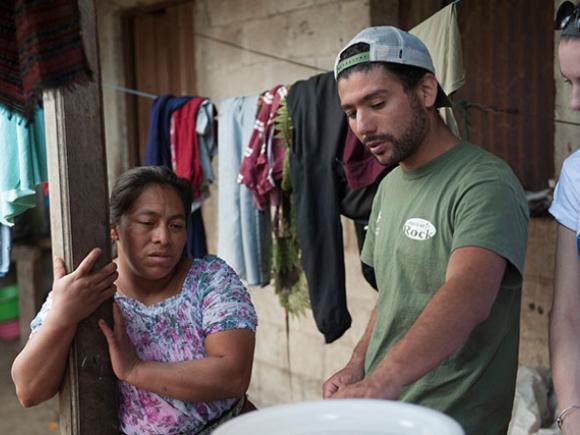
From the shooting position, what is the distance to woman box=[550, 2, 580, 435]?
5.18 ft

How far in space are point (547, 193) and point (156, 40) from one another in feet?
10.6

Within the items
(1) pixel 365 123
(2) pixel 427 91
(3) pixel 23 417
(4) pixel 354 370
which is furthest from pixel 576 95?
(3) pixel 23 417

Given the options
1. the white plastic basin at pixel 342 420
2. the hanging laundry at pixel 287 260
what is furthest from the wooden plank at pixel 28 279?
the white plastic basin at pixel 342 420

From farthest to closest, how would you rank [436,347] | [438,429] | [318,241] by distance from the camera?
1. [318,241]
2. [436,347]
3. [438,429]

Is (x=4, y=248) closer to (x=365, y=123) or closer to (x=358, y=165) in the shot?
(x=358, y=165)

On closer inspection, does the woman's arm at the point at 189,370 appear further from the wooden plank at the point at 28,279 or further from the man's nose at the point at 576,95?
the wooden plank at the point at 28,279

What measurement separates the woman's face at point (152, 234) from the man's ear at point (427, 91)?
0.87m

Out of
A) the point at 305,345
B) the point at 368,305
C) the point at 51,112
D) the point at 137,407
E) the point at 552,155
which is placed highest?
the point at 51,112

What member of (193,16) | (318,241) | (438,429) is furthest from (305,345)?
(438,429)

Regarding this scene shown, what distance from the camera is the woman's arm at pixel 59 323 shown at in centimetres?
193

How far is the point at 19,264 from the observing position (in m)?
7.36

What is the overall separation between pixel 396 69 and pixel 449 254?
1.61 feet

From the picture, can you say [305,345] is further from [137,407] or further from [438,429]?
[438,429]

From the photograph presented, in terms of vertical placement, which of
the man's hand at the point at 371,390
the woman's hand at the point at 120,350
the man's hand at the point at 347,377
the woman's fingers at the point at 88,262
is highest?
the woman's fingers at the point at 88,262
